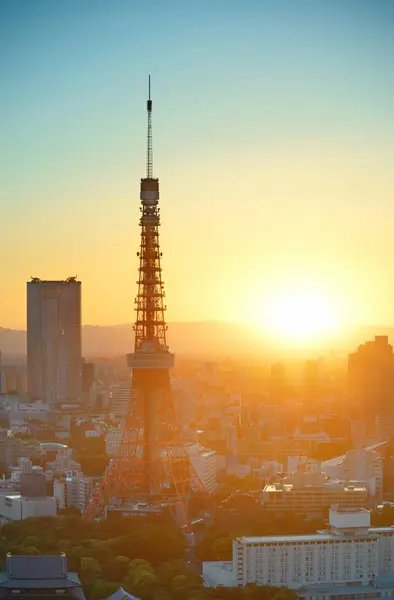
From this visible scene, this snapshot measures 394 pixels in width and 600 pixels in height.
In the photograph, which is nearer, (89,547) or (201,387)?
(89,547)

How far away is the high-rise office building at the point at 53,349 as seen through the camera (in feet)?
121

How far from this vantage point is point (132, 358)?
66.9ft

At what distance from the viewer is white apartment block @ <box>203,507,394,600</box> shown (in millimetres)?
16078

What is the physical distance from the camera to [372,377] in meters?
34.6

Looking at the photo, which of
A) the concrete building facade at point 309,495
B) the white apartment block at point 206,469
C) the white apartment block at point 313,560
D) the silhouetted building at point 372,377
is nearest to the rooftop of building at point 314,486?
the concrete building facade at point 309,495

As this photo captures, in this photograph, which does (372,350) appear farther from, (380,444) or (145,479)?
(145,479)

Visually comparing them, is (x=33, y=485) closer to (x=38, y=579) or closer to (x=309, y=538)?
(x=309, y=538)

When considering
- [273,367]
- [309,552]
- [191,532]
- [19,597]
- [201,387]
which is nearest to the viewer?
[19,597]

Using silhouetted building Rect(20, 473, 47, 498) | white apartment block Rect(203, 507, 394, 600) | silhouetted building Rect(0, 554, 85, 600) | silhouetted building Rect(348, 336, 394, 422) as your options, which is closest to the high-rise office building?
silhouetted building Rect(348, 336, 394, 422)

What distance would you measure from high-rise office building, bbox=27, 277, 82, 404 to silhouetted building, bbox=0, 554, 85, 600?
73.0ft

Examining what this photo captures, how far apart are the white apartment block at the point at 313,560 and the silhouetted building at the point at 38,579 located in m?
1.97

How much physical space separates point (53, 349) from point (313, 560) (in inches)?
845

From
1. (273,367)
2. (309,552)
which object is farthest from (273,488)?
(273,367)

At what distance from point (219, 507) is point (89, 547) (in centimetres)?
265
